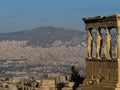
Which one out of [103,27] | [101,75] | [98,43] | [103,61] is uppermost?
[103,27]

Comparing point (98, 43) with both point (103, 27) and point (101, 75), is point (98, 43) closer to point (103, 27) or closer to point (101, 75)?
point (103, 27)

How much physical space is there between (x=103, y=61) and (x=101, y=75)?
0.95m

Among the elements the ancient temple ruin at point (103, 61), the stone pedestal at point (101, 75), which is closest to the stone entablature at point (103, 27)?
the ancient temple ruin at point (103, 61)

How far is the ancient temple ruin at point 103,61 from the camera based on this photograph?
3997 centimetres

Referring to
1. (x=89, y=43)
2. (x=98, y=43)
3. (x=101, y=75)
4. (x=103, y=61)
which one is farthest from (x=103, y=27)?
(x=89, y=43)

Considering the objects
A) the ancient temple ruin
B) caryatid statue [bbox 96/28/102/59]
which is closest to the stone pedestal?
the ancient temple ruin

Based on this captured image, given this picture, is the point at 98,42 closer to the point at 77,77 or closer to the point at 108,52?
the point at 108,52

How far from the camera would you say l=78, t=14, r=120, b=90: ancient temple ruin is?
39969 mm

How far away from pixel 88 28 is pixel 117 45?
15.2 ft

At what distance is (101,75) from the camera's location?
140 ft

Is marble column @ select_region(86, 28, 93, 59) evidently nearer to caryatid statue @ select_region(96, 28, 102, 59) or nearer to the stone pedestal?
the stone pedestal

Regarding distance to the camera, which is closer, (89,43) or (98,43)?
(98,43)

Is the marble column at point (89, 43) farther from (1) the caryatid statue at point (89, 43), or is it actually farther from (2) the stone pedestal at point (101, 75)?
(2) the stone pedestal at point (101, 75)

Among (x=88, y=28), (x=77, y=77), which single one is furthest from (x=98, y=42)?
(x=77, y=77)
